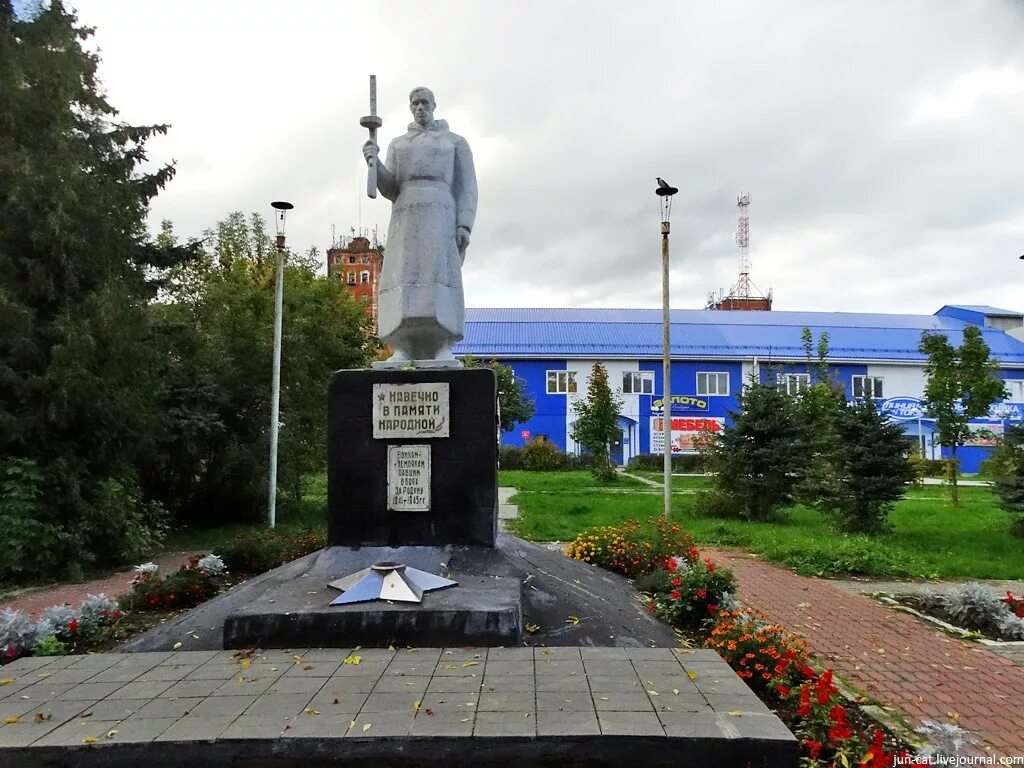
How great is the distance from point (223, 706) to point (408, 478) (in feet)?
8.46

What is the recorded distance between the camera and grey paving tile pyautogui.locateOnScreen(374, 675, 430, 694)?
3.64 m

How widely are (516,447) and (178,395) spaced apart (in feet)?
63.3

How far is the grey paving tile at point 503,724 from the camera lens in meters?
3.12

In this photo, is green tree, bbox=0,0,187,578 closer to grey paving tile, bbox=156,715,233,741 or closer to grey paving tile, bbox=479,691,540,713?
grey paving tile, bbox=156,715,233,741

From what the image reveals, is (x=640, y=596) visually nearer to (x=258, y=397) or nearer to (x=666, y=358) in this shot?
(x=666, y=358)

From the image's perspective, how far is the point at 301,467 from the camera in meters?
14.8

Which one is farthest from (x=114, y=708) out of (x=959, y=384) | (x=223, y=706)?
(x=959, y=384)

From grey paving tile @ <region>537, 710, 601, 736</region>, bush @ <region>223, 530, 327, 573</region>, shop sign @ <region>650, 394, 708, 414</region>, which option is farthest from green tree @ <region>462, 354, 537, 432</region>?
grey paving tile @ <region>537, 710, 601, 736</region>

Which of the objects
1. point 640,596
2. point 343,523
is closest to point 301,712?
point 343,523

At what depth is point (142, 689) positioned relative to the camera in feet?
12.4

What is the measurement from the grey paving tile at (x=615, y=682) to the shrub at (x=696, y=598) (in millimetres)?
1690

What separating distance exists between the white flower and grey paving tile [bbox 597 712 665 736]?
5.56 m

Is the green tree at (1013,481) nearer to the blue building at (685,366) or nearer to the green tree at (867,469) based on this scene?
the green tree at (867,469)

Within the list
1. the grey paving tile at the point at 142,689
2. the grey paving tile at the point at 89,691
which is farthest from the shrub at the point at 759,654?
the grey paving tile at the point at 89,691
